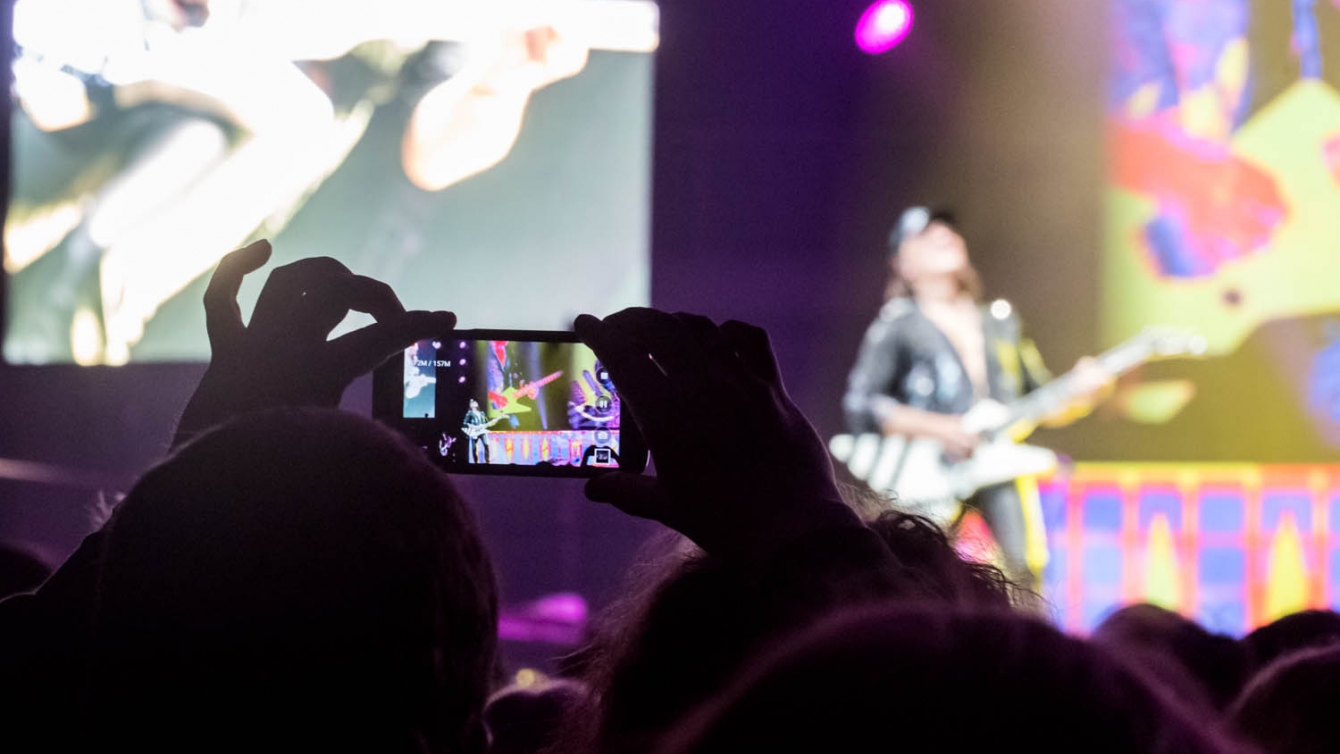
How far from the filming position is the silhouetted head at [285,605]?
Result: 1.79 ft

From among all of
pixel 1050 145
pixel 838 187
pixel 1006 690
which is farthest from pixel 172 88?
pixel 1006 690

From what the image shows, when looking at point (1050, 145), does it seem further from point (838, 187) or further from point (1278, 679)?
point (1278, 679)

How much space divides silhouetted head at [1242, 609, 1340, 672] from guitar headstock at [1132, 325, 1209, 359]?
2625mm

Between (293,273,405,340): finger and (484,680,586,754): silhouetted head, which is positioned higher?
(293,273,405,340): finger

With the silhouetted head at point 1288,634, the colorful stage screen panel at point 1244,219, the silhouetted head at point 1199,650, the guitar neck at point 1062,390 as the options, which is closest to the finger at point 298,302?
the silhouetted head at point 1199,650

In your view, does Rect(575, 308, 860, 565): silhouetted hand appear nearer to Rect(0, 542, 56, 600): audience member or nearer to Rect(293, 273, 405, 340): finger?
Rect(293, 273, 405, 340): finger

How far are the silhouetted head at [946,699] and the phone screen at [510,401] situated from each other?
743 millimetres

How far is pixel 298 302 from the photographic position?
951 mm

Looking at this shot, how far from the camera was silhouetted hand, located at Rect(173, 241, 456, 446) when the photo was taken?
2.93 feet

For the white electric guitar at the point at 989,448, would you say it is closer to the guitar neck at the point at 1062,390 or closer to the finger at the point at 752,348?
the guitar neck at the point at 1062,390

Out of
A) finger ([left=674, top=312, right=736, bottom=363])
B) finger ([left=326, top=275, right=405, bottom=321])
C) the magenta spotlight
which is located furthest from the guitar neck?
finger ([left=674, top=312, right=736, bottom=363])

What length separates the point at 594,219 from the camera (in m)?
3.97

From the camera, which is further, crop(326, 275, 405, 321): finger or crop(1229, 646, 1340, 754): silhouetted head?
crop(326, 275, 405, 321): finger

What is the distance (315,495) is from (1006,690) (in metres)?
0.35
